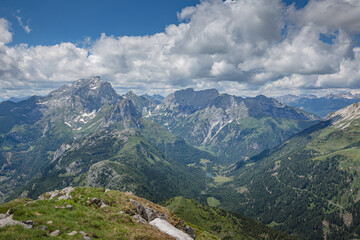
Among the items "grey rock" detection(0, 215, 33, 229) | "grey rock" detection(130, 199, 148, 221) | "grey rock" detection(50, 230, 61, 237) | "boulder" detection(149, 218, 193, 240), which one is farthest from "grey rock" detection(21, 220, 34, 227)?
"grey rock" detection(130, 199, 148, 221)

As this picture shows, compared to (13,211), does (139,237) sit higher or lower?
lower

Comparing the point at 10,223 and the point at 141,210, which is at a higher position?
the point at 10,223

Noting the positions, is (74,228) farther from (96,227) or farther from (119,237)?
(119,237)

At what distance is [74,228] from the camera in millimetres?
29828

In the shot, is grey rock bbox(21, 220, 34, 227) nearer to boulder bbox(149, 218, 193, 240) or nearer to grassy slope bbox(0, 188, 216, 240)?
grassy slope bbox(0, 188, 216, 240)

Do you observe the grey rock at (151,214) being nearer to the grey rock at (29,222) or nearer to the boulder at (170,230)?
the boulder at (170,230)

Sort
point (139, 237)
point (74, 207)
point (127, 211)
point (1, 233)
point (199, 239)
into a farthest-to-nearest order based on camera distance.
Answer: point (199, 239) < point (127, 211) < point (74, 207) < point (139, 237) < point (1, 233)

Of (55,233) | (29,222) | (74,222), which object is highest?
(29,222)

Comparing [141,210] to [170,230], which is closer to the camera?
[170,230]

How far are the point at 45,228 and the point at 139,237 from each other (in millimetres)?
13399

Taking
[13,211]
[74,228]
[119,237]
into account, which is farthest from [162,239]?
[13,211]

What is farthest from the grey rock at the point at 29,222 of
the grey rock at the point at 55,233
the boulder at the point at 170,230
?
the boulder at the point at 170,230

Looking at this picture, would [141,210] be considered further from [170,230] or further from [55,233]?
[55,233]

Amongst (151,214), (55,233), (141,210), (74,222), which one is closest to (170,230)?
(151,214)
